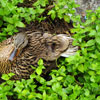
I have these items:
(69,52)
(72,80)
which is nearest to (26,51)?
(69,52)

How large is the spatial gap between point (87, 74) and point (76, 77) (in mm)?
297

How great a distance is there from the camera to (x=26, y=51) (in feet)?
9.78

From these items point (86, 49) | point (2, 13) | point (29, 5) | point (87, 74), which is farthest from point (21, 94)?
point (29, 5)

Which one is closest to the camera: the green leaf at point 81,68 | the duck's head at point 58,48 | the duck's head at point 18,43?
the green leaf at point 81,68

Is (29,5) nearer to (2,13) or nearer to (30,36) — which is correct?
(2,13)

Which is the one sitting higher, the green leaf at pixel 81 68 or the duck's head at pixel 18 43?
the duck's head at pixel 18 43

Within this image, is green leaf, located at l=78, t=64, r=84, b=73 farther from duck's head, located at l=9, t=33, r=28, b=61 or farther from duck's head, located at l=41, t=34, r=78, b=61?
duck's head, located at l=9, t=33, r=28, b=61

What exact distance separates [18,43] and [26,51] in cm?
25

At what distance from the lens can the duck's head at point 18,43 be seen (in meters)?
2.79

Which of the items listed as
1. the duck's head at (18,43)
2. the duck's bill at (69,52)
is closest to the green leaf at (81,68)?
the duck's bill at (69,52)

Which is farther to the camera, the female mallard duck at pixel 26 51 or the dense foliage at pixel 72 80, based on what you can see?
the female mallard duck at pixel 26 51

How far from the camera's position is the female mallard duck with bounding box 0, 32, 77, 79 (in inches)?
113

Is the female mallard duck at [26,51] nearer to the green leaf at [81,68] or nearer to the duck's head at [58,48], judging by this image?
the duck's head at [58,48]

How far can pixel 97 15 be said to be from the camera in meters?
2.91
